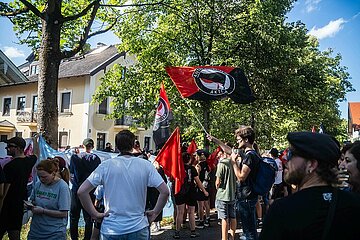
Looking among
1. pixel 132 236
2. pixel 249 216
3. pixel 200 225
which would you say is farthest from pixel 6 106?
pixel 132 236

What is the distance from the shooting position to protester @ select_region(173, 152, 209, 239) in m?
7.79

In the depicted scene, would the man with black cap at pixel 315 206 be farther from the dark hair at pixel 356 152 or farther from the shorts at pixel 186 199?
A: the shorts at pixel 186 199

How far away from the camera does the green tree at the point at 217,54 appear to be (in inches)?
674

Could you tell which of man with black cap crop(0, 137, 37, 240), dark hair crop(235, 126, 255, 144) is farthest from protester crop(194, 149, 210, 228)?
man with black cap crop(0, 137, 37, 240)

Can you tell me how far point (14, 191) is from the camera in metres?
4.82

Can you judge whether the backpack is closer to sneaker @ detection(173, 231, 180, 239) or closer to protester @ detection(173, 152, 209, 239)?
protester @ detection(173, 152, 209, 239)

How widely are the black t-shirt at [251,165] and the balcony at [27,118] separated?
108 ft

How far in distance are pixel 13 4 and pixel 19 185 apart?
7.60m

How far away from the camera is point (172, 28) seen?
17766mm

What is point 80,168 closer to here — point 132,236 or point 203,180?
point 132,236

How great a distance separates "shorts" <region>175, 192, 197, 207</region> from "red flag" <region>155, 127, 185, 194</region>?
584mm

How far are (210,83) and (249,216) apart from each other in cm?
368

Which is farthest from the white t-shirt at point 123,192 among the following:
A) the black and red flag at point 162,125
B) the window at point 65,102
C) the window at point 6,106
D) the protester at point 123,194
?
the window at point 6,106

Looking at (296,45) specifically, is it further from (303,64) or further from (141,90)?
(141,90)
